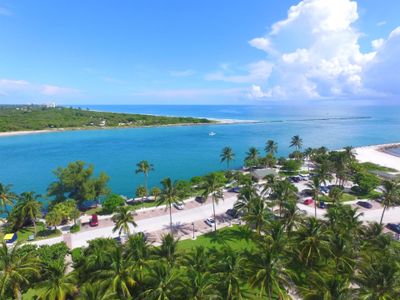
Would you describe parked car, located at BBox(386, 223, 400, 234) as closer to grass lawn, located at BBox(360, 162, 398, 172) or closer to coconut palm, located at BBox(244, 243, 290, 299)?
coconut palm, located at BBox(244, 243, 290, 299)

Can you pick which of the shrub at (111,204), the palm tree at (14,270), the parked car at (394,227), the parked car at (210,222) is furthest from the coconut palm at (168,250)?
the parked car at (394,227)

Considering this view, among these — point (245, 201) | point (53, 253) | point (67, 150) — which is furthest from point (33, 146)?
point (245, 201)

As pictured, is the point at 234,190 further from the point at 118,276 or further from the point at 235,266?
the point at 118,276

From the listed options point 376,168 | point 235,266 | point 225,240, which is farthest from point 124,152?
point 235,266

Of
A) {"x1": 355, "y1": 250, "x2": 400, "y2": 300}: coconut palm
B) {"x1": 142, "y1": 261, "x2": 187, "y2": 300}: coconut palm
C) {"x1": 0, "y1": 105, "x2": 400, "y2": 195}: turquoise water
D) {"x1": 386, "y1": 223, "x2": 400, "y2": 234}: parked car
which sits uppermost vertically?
{"x1": 355, "y1": 250, "x2": 400, "y2": 300}: coconut palm

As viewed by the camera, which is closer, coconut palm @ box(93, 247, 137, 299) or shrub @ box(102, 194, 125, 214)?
coconut palm @ box(93, 247, 137, 299)

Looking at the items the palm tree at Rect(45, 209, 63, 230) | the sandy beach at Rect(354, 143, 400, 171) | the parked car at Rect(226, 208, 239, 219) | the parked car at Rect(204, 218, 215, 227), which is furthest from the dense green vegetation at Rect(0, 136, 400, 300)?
the sandy beach at Rect(354, 143, 400, 171)

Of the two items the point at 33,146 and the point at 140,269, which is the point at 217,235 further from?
→ the point at 33,146

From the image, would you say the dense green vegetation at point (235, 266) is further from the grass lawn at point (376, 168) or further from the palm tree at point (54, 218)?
the grass lawn at point (376, 168)
